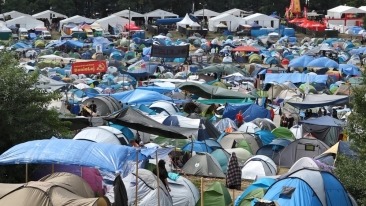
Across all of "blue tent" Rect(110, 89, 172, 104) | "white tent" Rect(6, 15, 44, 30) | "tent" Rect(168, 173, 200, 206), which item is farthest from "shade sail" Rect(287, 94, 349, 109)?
"white tent" Rect(6, 15, 44, 30)

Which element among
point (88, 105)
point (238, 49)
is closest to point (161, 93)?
point (88, 105)

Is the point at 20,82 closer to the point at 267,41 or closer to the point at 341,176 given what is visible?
the point at 341,176

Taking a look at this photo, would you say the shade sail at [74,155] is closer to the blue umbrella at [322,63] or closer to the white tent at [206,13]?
the blue umbrella at [322,63]

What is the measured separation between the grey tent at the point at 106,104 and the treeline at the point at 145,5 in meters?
54.6

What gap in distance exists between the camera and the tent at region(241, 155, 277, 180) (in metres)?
17.9

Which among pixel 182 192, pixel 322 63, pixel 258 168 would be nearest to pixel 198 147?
pixel 258 168

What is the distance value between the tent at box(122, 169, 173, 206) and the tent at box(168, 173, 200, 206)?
19.6 inches

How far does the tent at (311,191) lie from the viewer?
43.6 ft

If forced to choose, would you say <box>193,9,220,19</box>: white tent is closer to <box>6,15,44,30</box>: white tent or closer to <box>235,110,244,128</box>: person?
<box>6,15,44,30</box>: white tent

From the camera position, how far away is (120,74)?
37.6 meters

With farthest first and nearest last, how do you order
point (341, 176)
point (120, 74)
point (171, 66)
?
point (171, 66)
point (120, 74)
point (341, 176)

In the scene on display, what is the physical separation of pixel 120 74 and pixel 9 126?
22.5m

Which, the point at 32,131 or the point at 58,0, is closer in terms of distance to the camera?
the point at 32,131

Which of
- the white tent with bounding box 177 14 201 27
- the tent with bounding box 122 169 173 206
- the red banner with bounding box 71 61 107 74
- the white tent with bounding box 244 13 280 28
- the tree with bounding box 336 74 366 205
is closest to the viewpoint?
the tree with bounding box 336 74 366 205
